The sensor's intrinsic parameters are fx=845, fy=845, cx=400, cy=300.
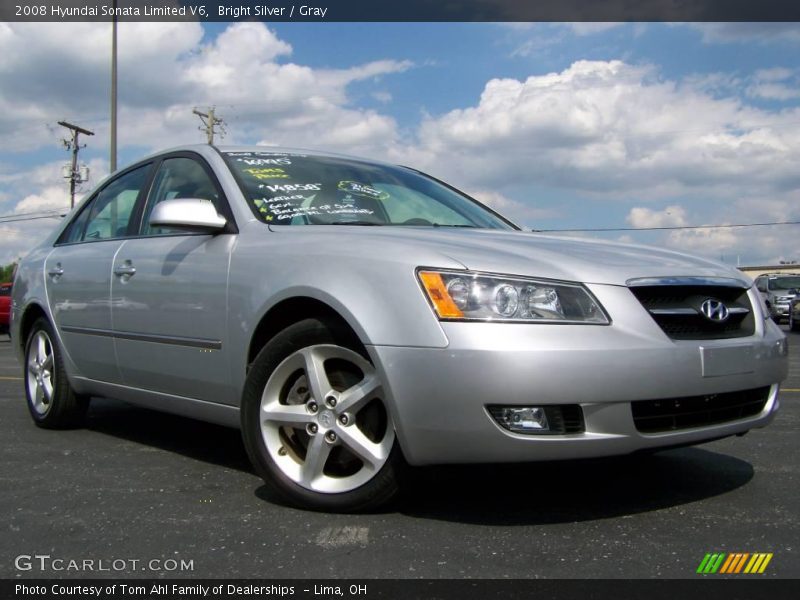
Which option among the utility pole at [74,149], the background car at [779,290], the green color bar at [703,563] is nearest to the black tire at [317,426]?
the green color bar at [703,563]

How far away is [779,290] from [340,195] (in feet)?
82.2

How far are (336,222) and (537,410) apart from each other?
1402mm

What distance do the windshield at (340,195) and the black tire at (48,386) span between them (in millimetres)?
1873

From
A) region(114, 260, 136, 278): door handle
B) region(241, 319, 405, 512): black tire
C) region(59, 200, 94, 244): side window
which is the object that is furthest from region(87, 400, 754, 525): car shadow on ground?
region(59, 200, 94, 244): side window

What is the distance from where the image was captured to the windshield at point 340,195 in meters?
3.84

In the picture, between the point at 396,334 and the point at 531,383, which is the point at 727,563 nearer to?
the point at 531,383

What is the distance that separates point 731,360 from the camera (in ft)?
10.2

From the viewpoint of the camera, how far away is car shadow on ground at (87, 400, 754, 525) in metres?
3.12

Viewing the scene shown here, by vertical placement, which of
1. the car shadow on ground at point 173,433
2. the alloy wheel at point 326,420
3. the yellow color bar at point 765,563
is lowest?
the car shadow on ground at point 173,433

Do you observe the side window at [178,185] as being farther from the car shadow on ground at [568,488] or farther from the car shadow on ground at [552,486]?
the car shadow on ground at [568,488]
